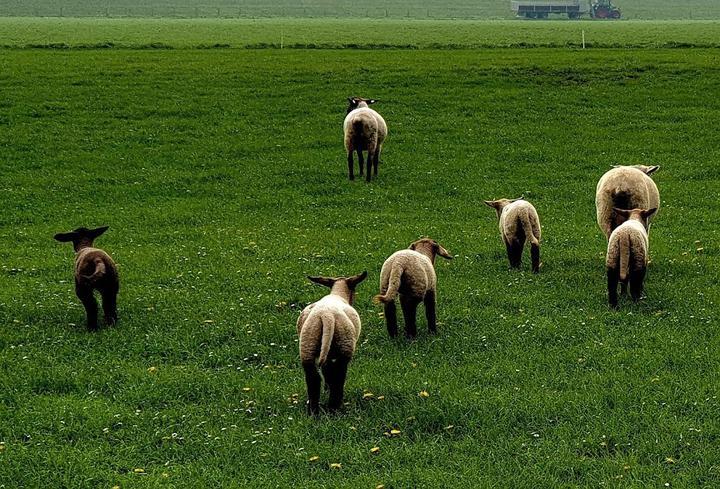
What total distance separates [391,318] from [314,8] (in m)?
159

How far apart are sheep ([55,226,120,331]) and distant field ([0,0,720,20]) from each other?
13070 cm

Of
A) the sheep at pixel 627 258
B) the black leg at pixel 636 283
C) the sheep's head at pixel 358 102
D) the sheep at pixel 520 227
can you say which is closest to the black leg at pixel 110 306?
the sheep at pixel 520 227

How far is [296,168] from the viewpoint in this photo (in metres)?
29.4

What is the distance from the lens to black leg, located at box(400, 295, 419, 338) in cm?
1382

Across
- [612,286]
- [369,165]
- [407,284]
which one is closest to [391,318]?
[407,284]

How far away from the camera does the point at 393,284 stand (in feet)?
44.0

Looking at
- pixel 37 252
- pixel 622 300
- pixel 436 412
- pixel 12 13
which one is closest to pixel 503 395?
pixel 436 412

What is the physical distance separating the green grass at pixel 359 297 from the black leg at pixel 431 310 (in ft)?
0.53

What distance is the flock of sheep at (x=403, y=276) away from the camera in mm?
11188

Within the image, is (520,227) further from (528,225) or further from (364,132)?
(364,132)

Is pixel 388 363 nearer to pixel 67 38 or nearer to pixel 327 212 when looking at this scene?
pixel 327 212

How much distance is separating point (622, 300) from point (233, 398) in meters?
7.07

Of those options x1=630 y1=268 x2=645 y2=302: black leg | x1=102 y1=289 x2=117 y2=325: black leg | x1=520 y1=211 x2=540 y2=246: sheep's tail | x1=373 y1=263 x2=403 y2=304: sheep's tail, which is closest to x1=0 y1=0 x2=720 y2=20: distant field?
x1=520 y1=211 x2=540 y2=246: sheep's tail

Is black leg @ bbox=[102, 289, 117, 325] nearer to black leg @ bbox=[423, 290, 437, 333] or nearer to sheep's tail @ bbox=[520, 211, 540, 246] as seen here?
black leg @ bbox=[423, 290, 437, 333]
